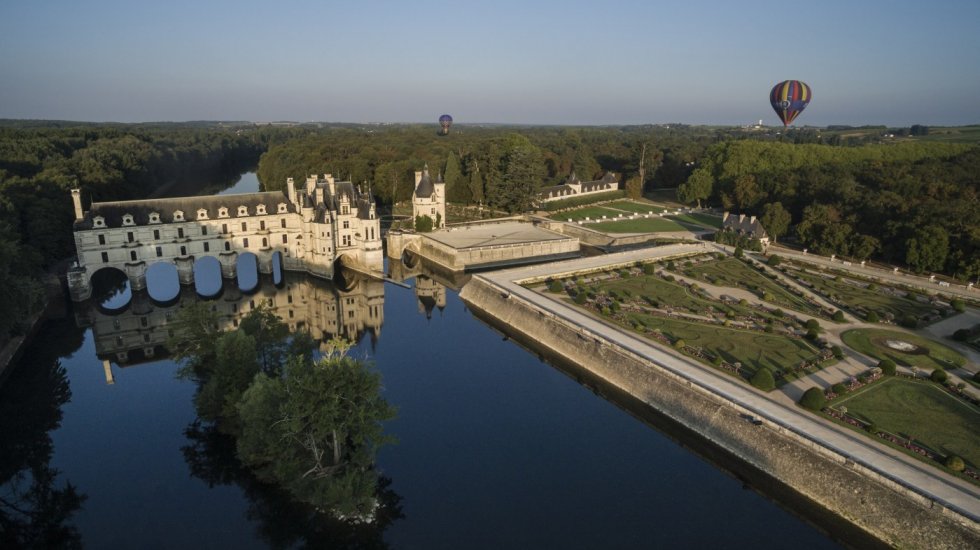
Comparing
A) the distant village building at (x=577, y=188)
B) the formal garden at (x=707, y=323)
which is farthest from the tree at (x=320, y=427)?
the distant village building at (x=577, y=188)

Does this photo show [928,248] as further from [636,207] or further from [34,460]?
[34,460]

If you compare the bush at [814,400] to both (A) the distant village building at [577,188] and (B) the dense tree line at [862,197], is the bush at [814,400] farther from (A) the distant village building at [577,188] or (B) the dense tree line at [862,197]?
(A) the distant village building at [577,188]

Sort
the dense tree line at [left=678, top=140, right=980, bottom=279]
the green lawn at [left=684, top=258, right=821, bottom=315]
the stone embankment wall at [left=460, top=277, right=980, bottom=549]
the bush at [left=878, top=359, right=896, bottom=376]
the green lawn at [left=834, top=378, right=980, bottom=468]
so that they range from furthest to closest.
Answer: the dense tree line at [left=678, top=140, right=980, bottom=279]
the green lawn at [left=684, top=258, right=821, bottom=315]
the bush at [left=878, top=359, right=896, bottom=376]
the green lawn at [left=834, top=378, right=980, bottom=468]
the stone embankment wall at [left=460, top=277, right=980, bottom=549]

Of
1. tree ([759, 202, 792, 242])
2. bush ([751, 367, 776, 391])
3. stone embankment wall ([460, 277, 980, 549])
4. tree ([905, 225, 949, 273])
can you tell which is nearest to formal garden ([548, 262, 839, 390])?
bush ([751, 367, 776, 391])

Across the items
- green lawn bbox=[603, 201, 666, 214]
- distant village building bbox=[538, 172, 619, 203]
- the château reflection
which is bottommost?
the château reflection

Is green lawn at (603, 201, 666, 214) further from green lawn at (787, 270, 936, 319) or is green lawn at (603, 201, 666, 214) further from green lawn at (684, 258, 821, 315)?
green lawn at (787, 270, 936, 319)

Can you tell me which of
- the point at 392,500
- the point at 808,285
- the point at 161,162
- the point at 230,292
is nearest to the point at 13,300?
the point at 230,292

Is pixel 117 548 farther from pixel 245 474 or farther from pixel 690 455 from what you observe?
pixel 690 455
